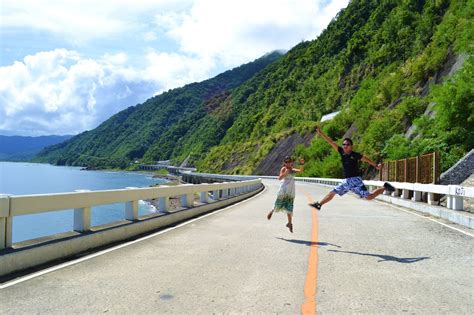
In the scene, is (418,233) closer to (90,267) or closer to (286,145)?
(90,267)

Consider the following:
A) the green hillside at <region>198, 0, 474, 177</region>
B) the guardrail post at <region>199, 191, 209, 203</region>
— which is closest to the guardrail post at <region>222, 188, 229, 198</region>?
the guardrail post at <region>199, 191, 209, 203</region>

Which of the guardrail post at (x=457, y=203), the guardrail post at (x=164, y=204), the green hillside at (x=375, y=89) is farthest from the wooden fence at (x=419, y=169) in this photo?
the green hillside at (x=375, y=89)

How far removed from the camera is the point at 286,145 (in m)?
95.4

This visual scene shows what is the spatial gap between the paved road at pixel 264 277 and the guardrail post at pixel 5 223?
0.77 m

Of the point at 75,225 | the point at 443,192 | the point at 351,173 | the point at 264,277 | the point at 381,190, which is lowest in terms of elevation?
the point at 264,277

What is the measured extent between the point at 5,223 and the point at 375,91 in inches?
2943

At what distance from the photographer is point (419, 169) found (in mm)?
21078

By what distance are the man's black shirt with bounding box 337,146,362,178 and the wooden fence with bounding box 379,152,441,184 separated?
30.2 ft

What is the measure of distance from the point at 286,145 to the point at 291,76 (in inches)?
1856

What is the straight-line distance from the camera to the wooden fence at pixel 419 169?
1894cm

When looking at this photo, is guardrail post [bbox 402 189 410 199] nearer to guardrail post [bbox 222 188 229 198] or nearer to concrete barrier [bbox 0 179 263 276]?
guardrail post [bbox 222 188 229 198]

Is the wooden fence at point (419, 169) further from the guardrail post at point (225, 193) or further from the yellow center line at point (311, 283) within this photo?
the yellow center line at point (311, 283)

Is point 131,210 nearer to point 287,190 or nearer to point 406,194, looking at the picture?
point 287,190

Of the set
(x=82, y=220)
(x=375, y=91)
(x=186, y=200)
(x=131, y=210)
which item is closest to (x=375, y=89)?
(x=375, y=91)
